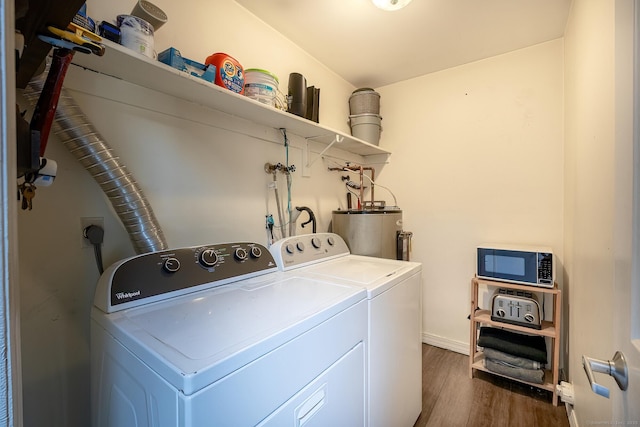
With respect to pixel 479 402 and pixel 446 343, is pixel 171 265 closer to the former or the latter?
pixel 479 402

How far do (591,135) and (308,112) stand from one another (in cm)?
144

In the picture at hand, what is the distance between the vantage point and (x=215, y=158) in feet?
4.92

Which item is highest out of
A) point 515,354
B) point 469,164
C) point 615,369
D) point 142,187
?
point 469,164

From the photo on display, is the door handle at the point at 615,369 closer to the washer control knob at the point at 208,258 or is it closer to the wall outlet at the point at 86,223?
the washer control knob at the point at 208,258

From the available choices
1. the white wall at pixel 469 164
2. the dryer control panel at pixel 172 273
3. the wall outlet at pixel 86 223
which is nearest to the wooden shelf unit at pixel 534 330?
the white wall at pixel 469 164

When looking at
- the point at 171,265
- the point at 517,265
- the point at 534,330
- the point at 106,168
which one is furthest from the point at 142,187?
the point at 534,330

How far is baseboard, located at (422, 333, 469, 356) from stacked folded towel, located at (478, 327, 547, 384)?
354mm

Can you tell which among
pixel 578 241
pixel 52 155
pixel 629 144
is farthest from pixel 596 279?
pixel 52 155

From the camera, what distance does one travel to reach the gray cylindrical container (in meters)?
2.01

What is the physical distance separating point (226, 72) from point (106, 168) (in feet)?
2.21

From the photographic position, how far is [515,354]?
1.88 meters

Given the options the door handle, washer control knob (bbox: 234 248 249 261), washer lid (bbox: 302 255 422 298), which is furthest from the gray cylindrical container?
the door handle

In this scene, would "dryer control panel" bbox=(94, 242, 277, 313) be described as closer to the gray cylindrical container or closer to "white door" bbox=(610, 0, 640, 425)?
the gray cylindrical container

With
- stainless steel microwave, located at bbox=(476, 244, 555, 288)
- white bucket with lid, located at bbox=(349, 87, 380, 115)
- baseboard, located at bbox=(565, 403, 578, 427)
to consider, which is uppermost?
white bucket with lid, located at bbox=(349, 87, 380, 115)
